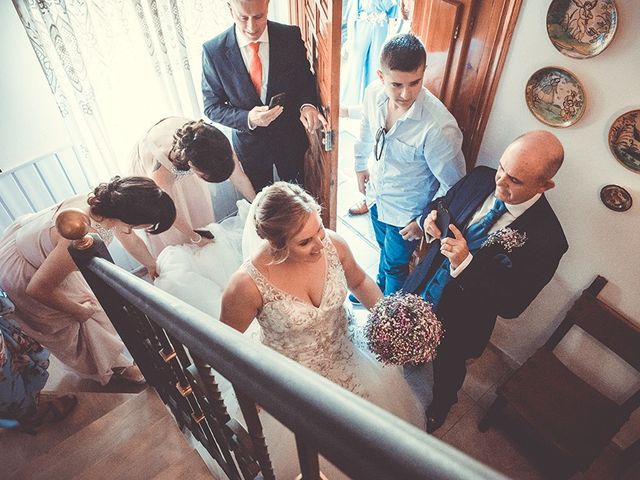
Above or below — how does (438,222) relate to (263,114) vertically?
below

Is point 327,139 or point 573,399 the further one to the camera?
point 327,139

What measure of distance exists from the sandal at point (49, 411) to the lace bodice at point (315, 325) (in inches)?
61.3

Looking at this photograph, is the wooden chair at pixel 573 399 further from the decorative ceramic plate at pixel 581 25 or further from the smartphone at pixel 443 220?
the decorative ceramic plate at pixel 581 25

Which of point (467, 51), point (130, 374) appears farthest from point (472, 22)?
point (130, 374)

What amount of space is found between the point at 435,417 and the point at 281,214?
1.86 metres

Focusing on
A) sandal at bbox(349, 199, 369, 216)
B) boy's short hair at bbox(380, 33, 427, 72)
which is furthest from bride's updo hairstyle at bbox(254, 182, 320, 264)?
sandal at bbox(349, 199, 369, 216)

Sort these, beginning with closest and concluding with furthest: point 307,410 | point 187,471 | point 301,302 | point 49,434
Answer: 1. point 307,410
2. point 187,471
3. point 301,302
4. point 49,434

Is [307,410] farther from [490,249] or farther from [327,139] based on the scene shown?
[327,139]

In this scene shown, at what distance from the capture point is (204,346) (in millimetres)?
673

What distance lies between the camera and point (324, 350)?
2.07 m

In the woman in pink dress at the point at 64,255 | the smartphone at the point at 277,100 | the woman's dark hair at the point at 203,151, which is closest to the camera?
the woman in pink dress at the point at 64,255

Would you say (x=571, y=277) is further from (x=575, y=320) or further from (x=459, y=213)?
(x=459, y=213)

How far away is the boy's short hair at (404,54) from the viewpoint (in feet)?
7.24

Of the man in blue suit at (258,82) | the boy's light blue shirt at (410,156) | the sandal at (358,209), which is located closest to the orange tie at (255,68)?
the man in blue suit at (258,82)
